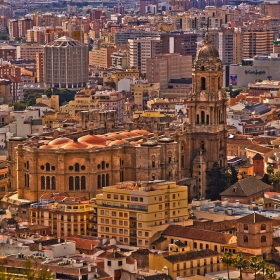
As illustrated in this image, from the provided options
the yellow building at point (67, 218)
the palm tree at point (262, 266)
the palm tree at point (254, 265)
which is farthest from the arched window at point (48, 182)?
the palm tree at point (262, 266)

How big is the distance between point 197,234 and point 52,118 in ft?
196

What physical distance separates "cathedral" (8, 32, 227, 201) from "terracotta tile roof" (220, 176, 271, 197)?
4.31 m

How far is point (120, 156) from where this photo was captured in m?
102

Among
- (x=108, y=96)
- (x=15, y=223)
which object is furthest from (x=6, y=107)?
(x=15, y=223)

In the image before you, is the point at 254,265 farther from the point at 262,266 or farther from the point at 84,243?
the point at 84,243

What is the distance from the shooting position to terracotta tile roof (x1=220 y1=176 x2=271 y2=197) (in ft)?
327

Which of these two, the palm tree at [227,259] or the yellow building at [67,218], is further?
the yellow building at [67,218]

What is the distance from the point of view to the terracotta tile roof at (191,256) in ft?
257

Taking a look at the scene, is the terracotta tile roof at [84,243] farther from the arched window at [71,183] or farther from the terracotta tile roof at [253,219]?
the arched window at [71,183]

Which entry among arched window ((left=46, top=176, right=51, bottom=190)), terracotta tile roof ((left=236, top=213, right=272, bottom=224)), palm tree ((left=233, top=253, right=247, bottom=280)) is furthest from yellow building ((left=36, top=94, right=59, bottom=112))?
palm tree ((left=233, top=253, right=247, bottom=280))

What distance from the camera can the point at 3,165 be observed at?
11400 centimetres

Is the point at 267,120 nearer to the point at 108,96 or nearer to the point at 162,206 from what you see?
the point at 108,96

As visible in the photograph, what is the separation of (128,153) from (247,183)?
291 inches

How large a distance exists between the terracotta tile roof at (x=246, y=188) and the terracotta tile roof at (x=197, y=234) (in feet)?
44.3
